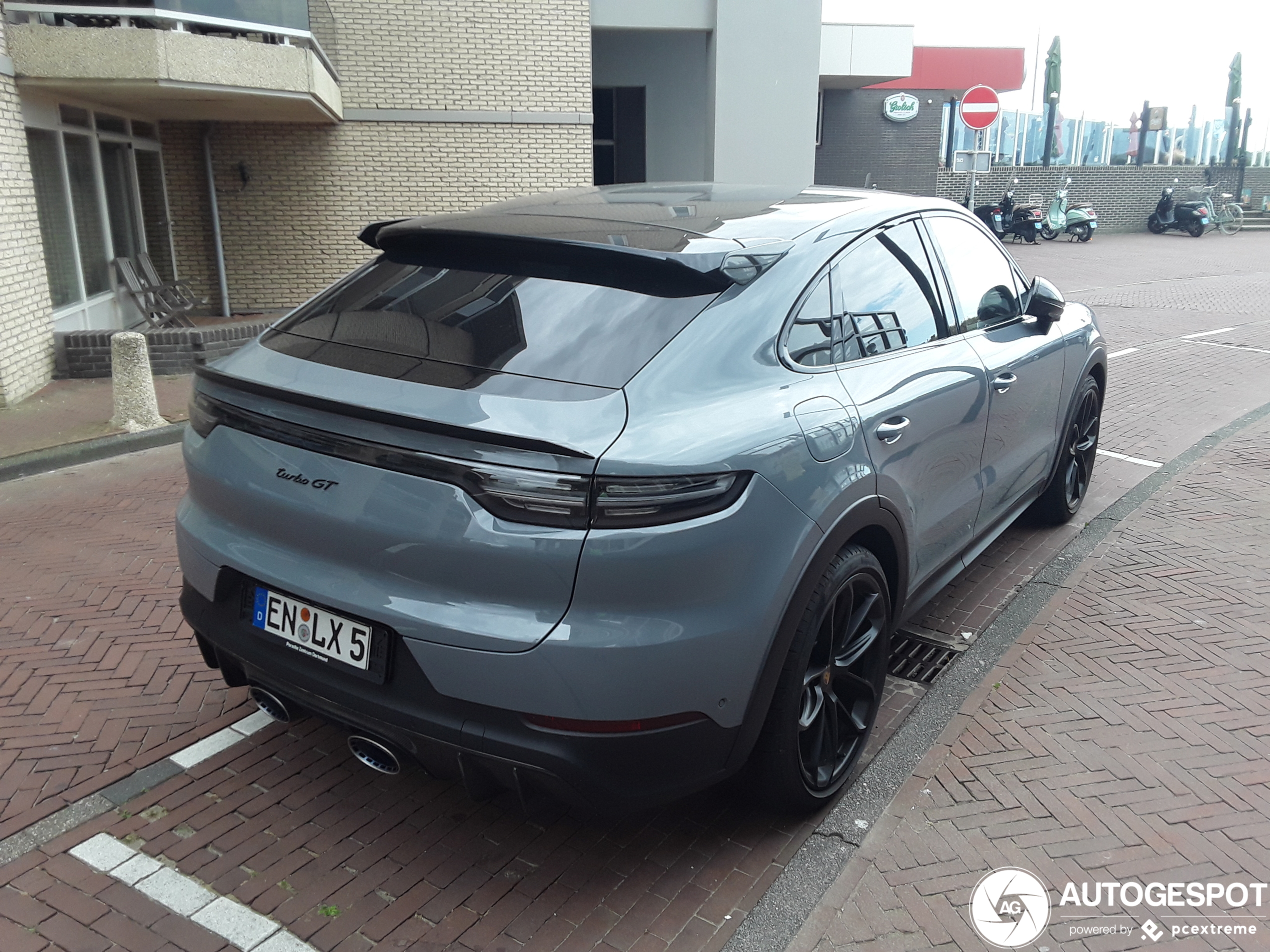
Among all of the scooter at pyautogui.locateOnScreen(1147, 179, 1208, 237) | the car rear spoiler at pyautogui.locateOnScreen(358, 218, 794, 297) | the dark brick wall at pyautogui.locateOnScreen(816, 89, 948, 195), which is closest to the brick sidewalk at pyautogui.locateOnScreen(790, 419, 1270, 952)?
the car rear spoiler at pyautogui.locateOnScreen(358, 218, 794, 297)

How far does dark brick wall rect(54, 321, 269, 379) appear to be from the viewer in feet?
31.4

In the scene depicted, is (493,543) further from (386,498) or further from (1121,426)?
(1121,426)

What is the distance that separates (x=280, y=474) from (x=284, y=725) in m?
1.31

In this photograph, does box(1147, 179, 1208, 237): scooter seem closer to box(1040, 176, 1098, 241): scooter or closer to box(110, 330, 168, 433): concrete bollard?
box(1040, 176, 1098, 241): scooter

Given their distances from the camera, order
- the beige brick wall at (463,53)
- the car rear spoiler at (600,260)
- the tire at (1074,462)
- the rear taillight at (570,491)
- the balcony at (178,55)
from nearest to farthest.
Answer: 1. the rear taillight at (570,491)
2. the car rear spoiler at (600,260)
3. the tire at (1074,462)
4. the balcony at (178,55)
5. the beige brick wall at (463,53)

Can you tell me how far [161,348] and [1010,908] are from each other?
9.55 m

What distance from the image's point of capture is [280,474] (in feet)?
8.49

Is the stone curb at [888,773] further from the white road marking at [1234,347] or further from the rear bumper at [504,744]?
the white road marking at [1234,347]

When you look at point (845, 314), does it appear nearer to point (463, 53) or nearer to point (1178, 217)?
point (463, 53)

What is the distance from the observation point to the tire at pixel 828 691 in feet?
8.87

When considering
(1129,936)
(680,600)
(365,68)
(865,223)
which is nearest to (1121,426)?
(865,223)

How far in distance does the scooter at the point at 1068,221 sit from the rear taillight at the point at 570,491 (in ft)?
92.6

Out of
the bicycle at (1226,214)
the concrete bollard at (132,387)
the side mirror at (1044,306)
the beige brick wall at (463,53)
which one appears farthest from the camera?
the bicycle at (1226,214)

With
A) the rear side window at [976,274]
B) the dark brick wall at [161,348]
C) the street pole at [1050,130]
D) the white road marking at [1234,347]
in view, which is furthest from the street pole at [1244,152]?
the rear side window at [976,274]
